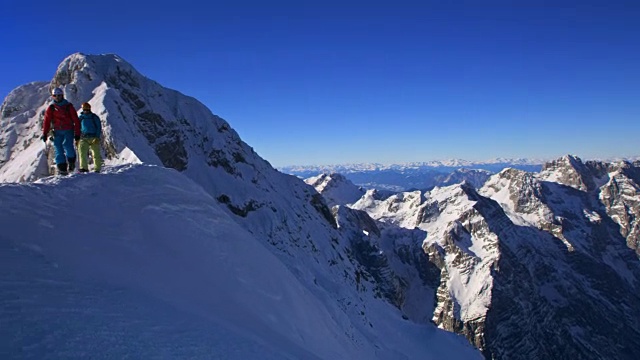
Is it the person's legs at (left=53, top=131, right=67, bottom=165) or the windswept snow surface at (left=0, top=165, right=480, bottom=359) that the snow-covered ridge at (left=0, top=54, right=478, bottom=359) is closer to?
the windswept snow surface at (left=0, top=165, right=480, bottom=359)

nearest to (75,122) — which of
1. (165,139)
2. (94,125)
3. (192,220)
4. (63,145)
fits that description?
(63,145)

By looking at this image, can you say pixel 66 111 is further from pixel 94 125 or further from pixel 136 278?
pixel 136 278

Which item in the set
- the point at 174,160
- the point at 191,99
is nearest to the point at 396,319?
the point at 174,160

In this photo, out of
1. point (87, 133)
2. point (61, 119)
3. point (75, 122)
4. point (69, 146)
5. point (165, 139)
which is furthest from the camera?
point (165, 139)

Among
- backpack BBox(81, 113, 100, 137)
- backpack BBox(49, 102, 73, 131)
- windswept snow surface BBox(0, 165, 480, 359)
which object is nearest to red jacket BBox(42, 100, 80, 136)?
backpack BBox(49, 102, 73, 131)

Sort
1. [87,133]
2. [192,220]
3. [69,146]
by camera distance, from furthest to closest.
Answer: [87,133], [69,146], [192,220]

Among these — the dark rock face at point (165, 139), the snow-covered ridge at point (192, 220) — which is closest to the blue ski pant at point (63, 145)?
the snow-covered ridge at point (192, 220)

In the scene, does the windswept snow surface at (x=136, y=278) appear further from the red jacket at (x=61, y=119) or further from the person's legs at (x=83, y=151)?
the red jacket at (x=61, y=119)
